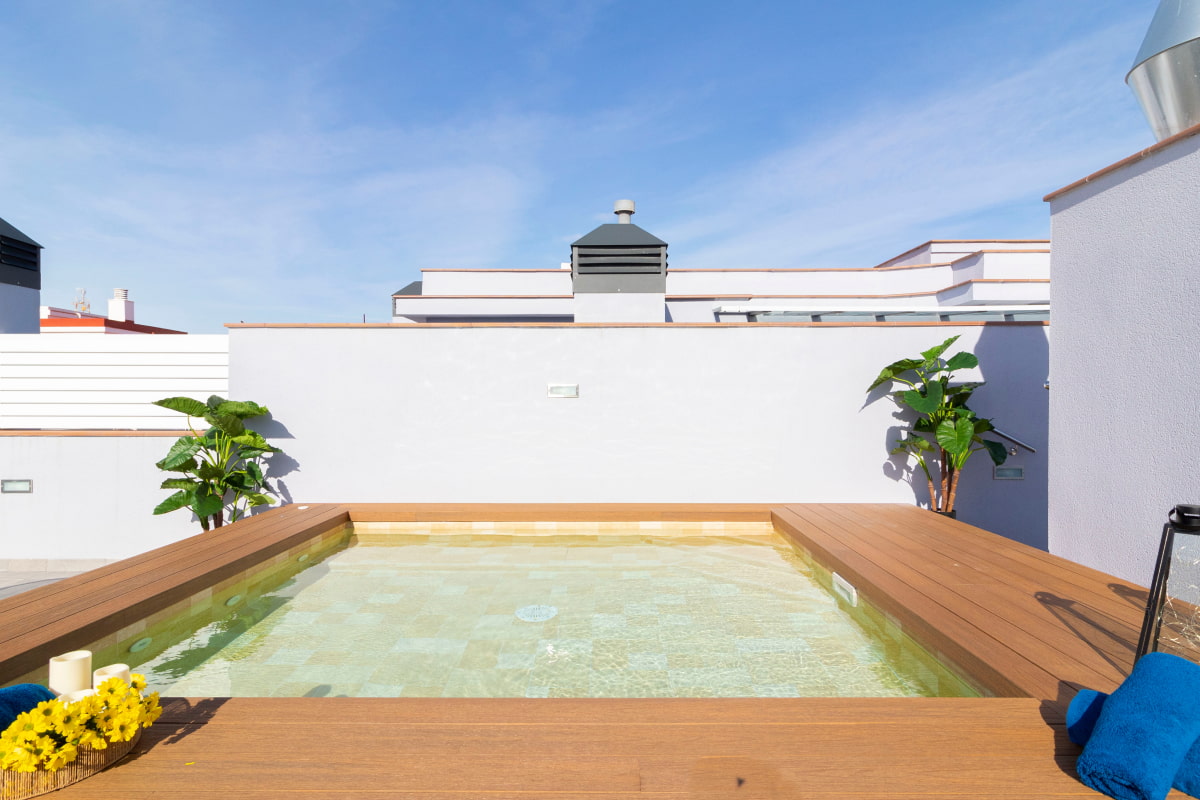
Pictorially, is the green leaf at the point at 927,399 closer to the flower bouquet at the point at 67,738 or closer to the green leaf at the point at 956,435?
the green leaf at the point at 956,435

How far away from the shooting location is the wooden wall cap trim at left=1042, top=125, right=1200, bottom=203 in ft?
9.50

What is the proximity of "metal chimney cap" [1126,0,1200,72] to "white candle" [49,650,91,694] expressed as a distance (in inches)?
244

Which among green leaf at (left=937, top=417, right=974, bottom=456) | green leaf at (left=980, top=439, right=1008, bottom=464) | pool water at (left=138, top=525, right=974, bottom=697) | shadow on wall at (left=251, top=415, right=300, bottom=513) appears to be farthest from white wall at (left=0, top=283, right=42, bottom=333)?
green leaf at (left=980, top=439, right=1008, bottom=464)

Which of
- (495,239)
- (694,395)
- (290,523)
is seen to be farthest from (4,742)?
(495,239)

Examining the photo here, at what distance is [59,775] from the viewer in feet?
4.85

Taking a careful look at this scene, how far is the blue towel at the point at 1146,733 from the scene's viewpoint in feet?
4.59

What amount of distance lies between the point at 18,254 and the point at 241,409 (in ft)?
17.7

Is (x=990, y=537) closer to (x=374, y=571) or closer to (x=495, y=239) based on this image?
(x=374, y=571)

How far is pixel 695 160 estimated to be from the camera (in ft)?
41.1

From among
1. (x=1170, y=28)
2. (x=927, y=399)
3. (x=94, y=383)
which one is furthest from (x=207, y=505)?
(x=1170, y=28)

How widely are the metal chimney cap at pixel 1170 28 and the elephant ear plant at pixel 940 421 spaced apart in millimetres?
2215

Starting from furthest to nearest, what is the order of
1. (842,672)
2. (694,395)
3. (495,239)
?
(495,239)
(694,395)
(842,672)

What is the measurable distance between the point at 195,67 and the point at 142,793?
9486 mm

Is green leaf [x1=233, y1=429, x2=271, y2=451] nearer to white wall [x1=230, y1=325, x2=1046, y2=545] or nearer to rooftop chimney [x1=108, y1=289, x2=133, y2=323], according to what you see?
white wall [x1=230, y1=325, x2=1046, y2=545]
